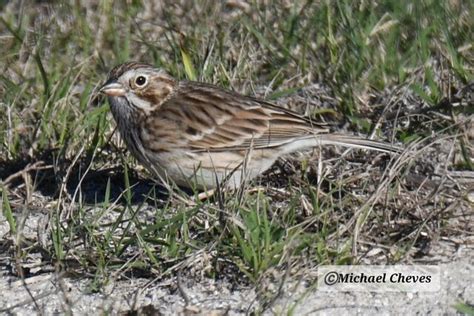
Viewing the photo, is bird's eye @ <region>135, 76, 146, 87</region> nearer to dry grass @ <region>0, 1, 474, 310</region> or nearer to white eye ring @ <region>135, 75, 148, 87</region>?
white eye ring @ <region>135, 75, 148, 87</region>

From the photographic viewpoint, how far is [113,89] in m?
5.96

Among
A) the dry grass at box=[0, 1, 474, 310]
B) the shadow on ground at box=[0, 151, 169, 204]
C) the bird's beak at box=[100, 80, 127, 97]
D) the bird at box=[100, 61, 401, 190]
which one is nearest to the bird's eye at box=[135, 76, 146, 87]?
the bird at box=[100, 61, 401, 190]

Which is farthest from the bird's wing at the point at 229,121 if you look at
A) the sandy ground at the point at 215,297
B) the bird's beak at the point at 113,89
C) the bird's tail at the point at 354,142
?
the sandy ground at the point at 215,297

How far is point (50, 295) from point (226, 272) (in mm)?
710

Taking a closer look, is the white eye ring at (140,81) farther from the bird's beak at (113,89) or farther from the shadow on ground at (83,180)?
the shadow on ground at (83,180)

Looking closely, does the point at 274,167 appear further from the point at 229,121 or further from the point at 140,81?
the point at 140,81

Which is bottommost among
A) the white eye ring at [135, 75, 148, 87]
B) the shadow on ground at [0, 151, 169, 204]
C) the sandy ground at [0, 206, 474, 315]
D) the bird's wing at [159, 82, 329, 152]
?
the sandy ground at [0, 206, 474, 315]

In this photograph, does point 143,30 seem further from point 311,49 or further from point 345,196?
point 345,196

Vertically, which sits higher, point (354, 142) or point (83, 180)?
point (354, 142)

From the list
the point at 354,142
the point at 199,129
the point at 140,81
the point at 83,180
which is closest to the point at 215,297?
the point at 354,142

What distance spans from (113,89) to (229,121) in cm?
60

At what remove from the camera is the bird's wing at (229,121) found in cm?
592

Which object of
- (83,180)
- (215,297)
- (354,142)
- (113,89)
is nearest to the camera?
(215,297)

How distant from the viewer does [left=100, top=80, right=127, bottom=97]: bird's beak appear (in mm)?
5930
